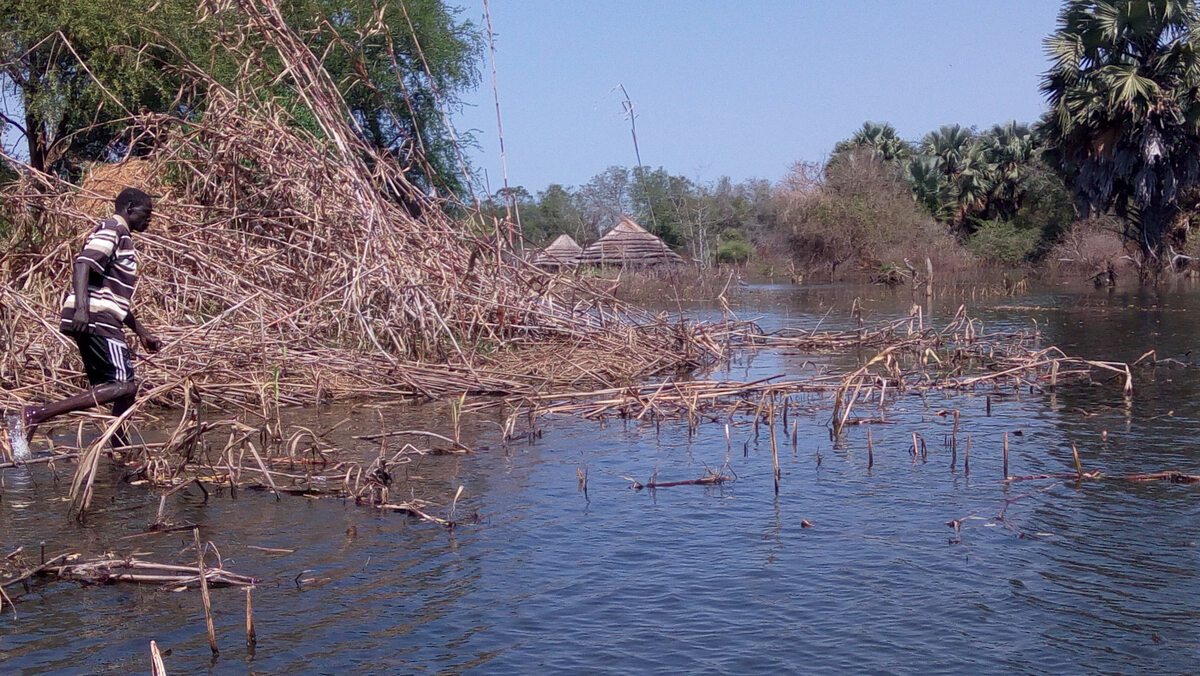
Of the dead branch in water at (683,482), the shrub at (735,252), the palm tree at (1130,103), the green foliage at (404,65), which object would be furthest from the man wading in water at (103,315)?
the shrub at (735,252)

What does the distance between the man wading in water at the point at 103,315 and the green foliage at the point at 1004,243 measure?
120 feet

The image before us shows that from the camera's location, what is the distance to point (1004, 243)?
39.5 meters

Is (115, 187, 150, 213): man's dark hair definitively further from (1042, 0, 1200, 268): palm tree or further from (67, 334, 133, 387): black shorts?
(1042, 0, 1200, 268): palm tree

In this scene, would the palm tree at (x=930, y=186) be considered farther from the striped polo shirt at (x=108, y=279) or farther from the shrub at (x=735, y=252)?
the striped polo shirt at (x=108, y=279)

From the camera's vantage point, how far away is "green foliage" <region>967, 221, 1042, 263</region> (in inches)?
1528

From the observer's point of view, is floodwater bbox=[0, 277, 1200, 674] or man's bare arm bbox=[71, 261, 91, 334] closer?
floodwater bbox=[0, 277, 1200, 674]

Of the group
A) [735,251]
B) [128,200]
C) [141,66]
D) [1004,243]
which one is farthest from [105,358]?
[735,251]

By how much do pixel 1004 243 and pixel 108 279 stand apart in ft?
124

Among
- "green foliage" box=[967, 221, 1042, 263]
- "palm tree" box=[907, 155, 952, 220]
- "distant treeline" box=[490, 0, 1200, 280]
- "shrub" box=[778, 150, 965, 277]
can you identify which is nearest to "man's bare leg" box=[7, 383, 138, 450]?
"distant treeline" box=[490, 0, 1200, 280]

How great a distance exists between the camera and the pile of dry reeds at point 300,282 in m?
9.12

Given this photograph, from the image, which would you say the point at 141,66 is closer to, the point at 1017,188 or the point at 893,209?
the point at 893,209

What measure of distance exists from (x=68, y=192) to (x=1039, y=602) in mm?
9180

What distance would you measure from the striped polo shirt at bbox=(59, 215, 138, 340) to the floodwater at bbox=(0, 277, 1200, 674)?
38.2 inches

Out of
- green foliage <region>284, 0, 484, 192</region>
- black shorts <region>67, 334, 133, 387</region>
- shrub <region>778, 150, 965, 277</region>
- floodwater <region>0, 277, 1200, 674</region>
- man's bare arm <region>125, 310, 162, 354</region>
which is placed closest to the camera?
floodwater <region>0, 277, 1200, 674</region>
